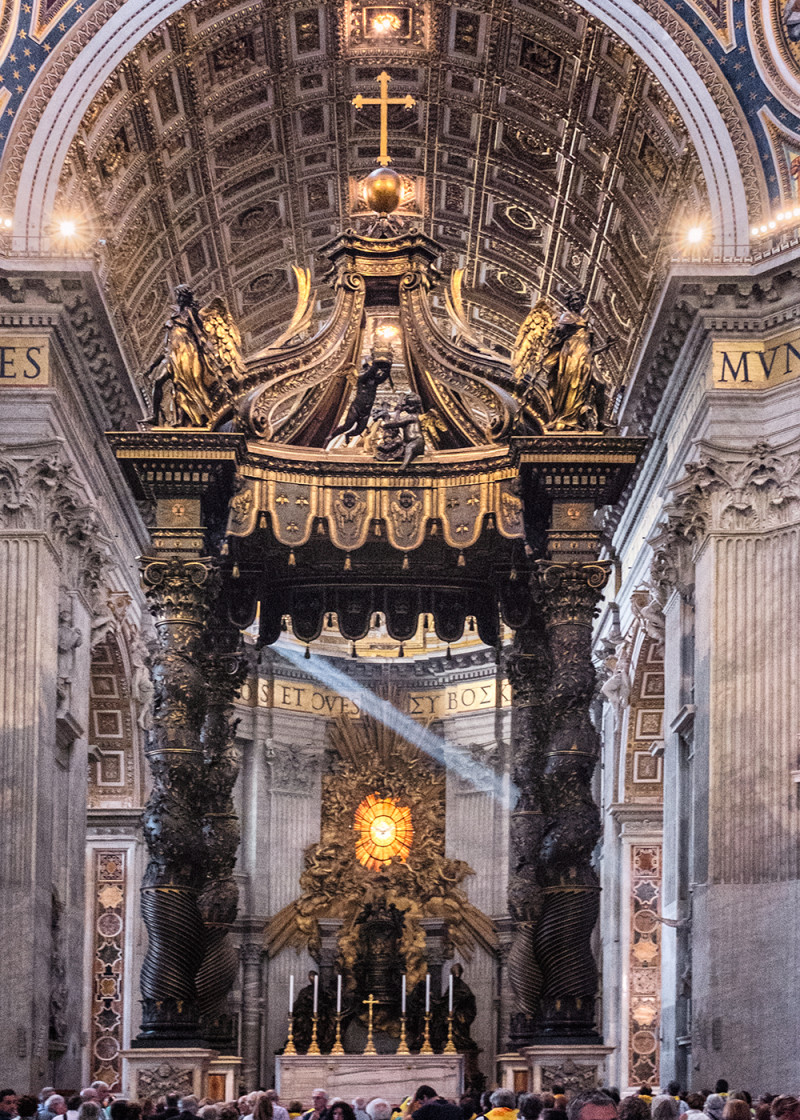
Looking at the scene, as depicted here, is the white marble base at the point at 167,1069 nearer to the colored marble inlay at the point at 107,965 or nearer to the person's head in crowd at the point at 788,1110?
the person's head in crowd at the point at 788,1110

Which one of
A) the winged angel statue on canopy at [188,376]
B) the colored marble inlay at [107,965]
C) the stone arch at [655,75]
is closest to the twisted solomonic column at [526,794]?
the winged angel statue on canopy at [188,376]

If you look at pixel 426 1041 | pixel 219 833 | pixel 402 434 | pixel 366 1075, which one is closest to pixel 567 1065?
pixel 219 833

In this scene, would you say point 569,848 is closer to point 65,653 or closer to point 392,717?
point 65,653

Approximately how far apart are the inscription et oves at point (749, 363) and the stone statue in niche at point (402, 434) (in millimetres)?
4964

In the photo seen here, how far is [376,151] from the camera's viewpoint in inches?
838

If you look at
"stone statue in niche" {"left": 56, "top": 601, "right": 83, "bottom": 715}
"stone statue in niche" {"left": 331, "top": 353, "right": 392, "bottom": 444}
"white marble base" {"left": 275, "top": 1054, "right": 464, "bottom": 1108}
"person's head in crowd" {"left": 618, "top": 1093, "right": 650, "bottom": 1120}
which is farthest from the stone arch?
"person's head in crowd" {"left": 618, "top": 1093, "right": 650, "bottom": 1120}

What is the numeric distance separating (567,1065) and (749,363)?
7.29 metres

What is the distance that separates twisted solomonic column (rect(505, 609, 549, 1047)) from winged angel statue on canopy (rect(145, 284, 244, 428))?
2262 millimetres

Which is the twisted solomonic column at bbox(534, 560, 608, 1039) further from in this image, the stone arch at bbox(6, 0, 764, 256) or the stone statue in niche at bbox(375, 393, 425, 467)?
the stone arch at bbox(6, 0, 764, 256)

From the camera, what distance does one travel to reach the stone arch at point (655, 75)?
16703mm

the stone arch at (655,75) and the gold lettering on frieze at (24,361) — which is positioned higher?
the stone arch at (655,75)

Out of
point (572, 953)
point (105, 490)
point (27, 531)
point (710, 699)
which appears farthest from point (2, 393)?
point (572, 953)

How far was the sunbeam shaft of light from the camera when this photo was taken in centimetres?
2867

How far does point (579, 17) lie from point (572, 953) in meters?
9.82
